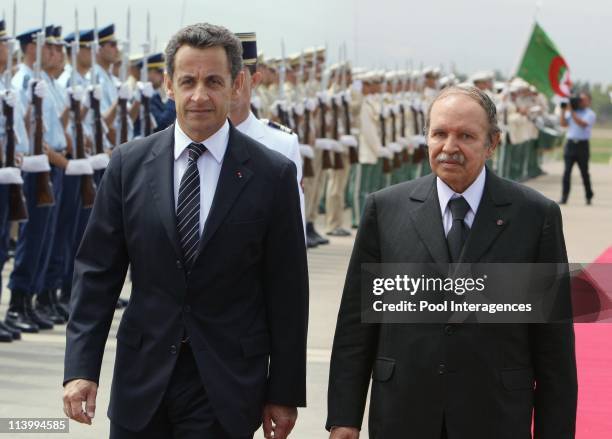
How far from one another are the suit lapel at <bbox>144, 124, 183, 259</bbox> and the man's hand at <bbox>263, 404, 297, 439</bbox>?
0.45 meters

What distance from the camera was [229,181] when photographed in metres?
3.85

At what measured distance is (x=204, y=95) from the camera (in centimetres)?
377

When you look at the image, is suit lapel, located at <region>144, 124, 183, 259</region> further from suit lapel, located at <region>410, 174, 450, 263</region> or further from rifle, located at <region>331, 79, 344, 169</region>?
rifle, located at <region>331, 79, 344, 169</region>

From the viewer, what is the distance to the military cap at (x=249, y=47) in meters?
5.77

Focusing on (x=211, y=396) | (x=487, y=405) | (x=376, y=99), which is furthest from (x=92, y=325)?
(x=376, y=99)

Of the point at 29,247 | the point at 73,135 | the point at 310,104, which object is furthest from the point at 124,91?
the point at 310,104

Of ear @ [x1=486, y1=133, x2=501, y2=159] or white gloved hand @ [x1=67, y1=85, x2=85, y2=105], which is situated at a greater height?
ear @ [x1=486, y1=133, x2=501, y2=159]

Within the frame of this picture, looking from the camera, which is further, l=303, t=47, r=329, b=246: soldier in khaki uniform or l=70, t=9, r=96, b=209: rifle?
l=303, t=47, r=329, b=246: soldier in khaki uniform

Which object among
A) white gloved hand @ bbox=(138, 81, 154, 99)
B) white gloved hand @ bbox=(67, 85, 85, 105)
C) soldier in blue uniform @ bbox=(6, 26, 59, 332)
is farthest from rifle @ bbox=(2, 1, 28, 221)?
white gloved hand @ bbox=(138, 81, 154, 99)

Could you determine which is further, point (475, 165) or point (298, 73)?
point (298, 73)

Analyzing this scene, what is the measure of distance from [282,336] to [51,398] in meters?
3.60

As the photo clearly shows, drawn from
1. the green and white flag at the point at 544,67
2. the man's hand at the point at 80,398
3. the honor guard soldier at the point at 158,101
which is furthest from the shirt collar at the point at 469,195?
the green and white flag at the point at 544,67

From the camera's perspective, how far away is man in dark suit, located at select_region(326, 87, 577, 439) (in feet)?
11.9

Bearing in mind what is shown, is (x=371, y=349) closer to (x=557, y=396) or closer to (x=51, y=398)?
(x=557, y=396)
